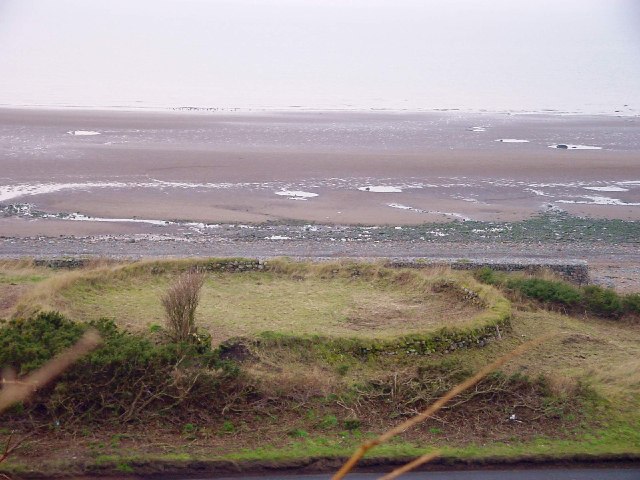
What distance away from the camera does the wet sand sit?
3038cm

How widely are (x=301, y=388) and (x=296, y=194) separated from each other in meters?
22.3

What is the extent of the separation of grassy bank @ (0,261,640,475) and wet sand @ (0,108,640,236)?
13.7 metres

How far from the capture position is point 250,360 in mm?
12320

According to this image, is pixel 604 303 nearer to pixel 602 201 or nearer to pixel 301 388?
pixel 301 388

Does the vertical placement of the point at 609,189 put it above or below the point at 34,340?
below

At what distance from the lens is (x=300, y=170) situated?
37.9 meters

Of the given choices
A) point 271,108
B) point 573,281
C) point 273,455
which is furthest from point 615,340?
point 271,108

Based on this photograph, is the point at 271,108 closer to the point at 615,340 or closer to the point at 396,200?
the point at 396,200

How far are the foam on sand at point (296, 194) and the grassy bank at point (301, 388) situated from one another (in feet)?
55.2

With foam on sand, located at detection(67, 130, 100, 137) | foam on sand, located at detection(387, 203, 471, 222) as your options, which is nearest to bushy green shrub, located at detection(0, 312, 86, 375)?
foam on sand, located at detection(387, 203, 471, 222)

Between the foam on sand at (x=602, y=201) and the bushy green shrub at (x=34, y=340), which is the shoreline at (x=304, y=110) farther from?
the bushy green shrub at (x=34, y=340)

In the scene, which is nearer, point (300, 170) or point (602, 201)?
point (602, 201)

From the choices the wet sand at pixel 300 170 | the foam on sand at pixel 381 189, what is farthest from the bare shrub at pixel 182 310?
the foam on sand at pixel 381 189

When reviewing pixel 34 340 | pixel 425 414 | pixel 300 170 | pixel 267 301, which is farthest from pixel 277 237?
pixel 425 414
